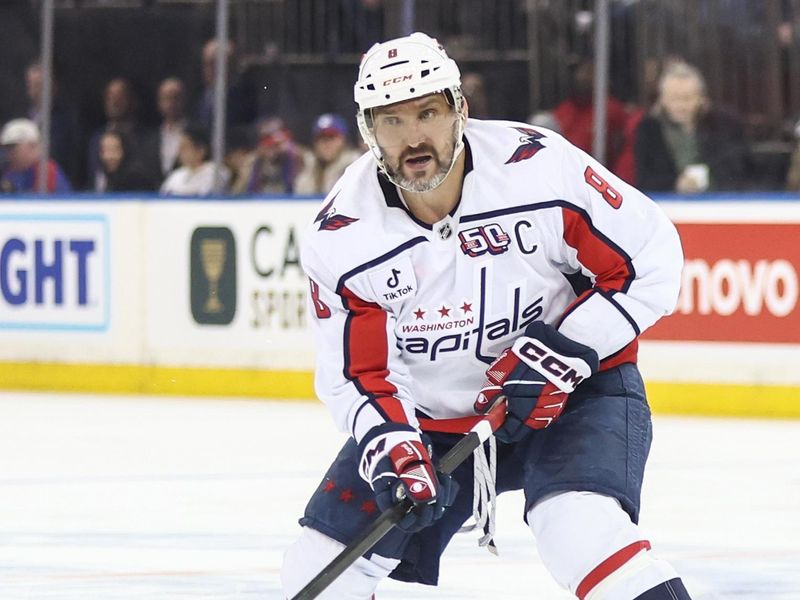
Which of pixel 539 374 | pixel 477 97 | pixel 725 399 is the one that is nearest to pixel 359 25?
pixel 477 97

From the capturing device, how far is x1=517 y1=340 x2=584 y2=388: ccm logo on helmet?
3000mm

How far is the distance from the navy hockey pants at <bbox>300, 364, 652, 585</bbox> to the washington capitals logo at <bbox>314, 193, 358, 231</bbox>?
39 cm

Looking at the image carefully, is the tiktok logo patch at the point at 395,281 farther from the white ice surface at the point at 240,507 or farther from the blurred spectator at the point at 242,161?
the blurred spectator at the point at 242,161

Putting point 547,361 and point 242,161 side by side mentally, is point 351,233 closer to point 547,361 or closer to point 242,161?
point 547,361

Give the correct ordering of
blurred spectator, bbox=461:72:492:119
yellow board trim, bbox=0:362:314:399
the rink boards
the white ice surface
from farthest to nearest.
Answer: yellow board trim, bbox=0:362:314:399
blurred spectator, bbox=461:72:492:119
the rink boards
the white ice surface

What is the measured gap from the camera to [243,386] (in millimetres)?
7969

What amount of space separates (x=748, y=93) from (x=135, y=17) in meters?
3.32

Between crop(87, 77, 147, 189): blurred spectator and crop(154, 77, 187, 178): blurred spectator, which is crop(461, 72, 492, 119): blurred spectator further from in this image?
crop(87, 77, 147, 189): blurred spectator

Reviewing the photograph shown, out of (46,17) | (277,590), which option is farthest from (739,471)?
(46,17)

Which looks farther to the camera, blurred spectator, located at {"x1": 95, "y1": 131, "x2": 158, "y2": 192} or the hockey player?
blurred spectator, located at {"x1": 95, "y1": 131, "x2": 158, "y2": 192}

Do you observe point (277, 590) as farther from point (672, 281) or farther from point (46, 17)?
point (46, 17)

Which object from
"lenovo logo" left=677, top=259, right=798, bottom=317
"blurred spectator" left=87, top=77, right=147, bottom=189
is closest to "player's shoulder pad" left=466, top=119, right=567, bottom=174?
"lenovo logo" left=677, top=259, right=798, bottom=317

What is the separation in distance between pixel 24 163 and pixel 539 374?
608cm

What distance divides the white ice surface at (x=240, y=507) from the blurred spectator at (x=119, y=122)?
1.53 metres
